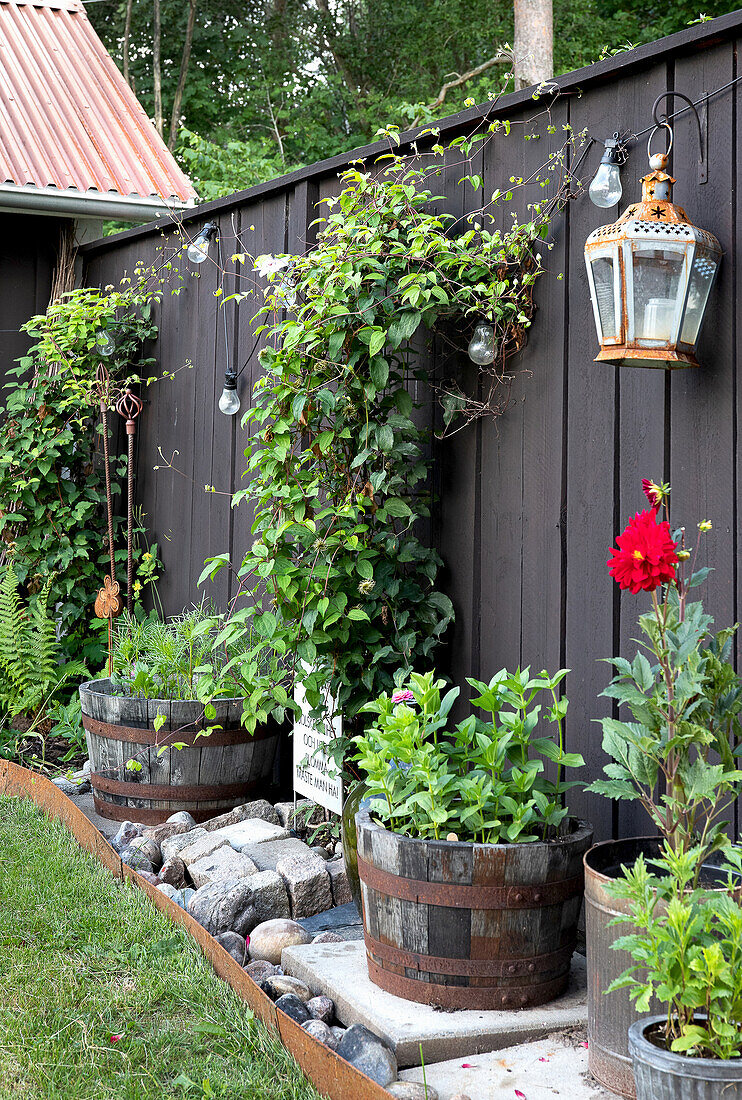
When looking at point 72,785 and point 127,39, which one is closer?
point 72,785

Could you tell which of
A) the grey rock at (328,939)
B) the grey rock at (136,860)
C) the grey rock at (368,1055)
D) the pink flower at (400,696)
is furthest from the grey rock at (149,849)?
the grey rock at (368,1055)

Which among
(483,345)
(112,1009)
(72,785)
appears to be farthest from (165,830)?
(483,345)

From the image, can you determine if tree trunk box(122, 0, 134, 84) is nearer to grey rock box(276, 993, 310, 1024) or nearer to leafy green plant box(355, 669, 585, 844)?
leafy green plant box(355, 669, 585, 844)

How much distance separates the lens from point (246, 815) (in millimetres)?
3623

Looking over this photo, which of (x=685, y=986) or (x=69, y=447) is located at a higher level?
(x=69, y=447)

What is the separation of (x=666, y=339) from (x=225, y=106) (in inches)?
478

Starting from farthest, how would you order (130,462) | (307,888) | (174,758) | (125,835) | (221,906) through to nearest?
(130,462) → (174,758) → (125,835) → (307,888) → (221,906)

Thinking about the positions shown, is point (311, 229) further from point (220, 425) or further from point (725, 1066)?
point (725, 1066)

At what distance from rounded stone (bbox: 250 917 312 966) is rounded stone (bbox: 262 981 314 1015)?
24 centimetres

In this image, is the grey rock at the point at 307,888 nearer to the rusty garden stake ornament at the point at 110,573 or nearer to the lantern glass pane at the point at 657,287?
the lantern glass pane at the point at 657,287

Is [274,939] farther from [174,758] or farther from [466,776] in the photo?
[174,758]

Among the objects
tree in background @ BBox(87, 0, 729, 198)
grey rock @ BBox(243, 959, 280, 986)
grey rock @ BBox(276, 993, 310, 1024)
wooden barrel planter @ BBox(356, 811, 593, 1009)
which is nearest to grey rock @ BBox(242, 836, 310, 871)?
grey rock @ BBox(243, 959, 280, 986)

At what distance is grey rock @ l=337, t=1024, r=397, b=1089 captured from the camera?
2.01m

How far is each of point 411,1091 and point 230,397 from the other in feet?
9.23
